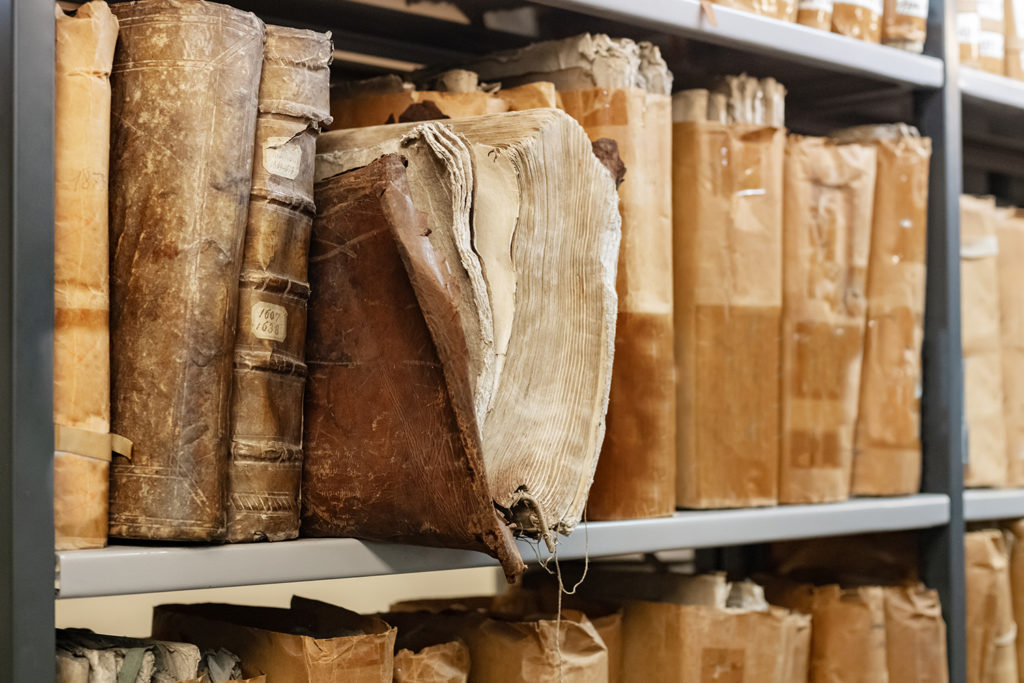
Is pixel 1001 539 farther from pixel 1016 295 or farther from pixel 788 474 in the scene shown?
pixel 788 474

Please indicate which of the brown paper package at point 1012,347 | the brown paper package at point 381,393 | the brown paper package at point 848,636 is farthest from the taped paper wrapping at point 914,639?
the brown paper package at point 381,393

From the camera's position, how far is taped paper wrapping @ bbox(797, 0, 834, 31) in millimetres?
1200

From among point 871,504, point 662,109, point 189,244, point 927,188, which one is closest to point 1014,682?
point 871,504

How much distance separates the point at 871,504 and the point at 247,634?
0.68 metres

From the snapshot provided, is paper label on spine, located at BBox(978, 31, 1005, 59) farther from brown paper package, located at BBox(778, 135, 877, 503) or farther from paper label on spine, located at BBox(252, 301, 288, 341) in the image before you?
paper label on spine, located at BBox(252, 301, 288, 341)

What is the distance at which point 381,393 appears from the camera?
82 cm

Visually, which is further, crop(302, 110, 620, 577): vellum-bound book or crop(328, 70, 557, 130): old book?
crop(328, 70, 557, 130): old book

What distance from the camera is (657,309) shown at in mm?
1036

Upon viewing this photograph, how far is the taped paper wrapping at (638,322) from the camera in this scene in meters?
1.02

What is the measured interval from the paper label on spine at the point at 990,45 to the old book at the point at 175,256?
38.9 inches

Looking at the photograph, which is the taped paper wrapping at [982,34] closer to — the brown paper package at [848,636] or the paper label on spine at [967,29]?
the paper label on spine at [967,29]

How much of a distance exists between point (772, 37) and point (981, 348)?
1.66ft

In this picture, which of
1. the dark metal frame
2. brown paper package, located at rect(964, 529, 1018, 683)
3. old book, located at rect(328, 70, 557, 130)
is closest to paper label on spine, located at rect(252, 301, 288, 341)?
the dark metal frame

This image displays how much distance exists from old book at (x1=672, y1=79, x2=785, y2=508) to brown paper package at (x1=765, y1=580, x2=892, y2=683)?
0.62 feet
